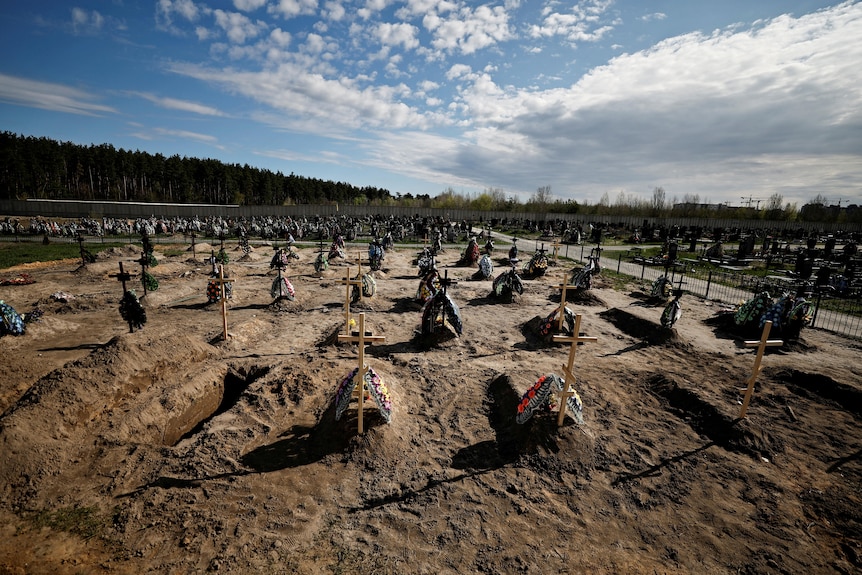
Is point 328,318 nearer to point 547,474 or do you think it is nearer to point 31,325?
point 31,325

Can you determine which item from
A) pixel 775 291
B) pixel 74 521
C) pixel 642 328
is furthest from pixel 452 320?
pixel 775 291

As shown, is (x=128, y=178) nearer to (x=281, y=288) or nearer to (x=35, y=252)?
(x=35, y=252)

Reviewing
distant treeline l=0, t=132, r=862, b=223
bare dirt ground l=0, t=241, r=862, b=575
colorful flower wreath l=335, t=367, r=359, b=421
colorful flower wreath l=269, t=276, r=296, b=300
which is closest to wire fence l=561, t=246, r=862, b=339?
bare dirt ground l=0, t=241, r=862, b=575

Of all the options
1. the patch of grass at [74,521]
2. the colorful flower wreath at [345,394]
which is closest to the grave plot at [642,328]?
the colorful flower wreath at [345,394]

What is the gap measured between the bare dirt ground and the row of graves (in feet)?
1.39

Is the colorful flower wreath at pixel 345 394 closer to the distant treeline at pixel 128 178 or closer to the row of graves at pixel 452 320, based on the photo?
the row of graves at pixel 452 320

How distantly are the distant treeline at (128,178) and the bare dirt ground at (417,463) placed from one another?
8411 centimetres

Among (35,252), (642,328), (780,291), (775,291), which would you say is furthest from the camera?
(35,252)

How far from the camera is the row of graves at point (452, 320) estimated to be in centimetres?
674

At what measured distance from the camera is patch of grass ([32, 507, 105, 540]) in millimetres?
4746

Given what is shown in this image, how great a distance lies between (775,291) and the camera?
17.7 metres

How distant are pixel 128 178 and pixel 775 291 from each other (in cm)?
10809

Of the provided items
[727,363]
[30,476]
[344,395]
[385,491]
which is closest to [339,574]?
[385,491]

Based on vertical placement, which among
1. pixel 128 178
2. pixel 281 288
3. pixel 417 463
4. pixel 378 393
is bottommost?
pixel 417 463
